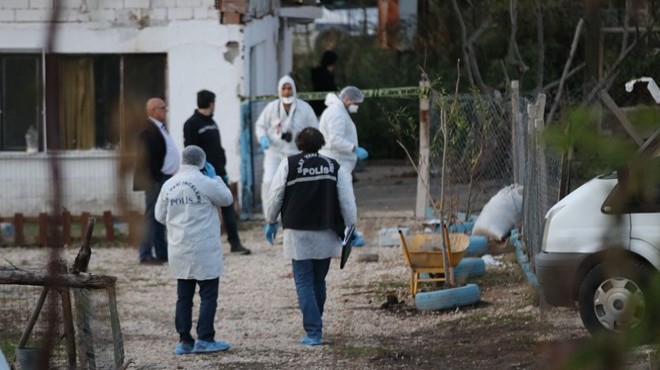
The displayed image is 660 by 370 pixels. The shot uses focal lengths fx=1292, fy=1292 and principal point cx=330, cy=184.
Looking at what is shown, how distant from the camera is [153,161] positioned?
13.2 metres

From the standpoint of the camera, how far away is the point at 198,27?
56.1 feet

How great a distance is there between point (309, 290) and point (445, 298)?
5.56 feet

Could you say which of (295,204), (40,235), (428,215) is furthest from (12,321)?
(428,215)

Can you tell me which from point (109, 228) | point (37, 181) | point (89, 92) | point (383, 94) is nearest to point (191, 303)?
point (109, 228)

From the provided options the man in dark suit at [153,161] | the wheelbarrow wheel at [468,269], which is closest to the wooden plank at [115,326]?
the wheelbarrow wheel at [468,269]

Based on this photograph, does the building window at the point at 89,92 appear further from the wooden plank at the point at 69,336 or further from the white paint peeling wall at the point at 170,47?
the wooden plank at the point at 69,336

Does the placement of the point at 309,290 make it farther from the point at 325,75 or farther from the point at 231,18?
the point at 325,75

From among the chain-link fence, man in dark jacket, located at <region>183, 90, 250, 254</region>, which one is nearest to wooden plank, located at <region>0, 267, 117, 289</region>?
the chain-link fence

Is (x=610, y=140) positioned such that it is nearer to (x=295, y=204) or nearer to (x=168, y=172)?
(x=295, y=204)

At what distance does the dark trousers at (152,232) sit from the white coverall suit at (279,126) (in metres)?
1.57

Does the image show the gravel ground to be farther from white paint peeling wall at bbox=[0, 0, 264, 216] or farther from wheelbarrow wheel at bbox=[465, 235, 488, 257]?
white paint peeling wall at bbox=[0, 0, 264, 216]

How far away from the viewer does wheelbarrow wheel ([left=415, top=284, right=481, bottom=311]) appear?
34.5 feet

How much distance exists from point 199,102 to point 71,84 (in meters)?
4.52

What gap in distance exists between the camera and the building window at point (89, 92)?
56.4ft
